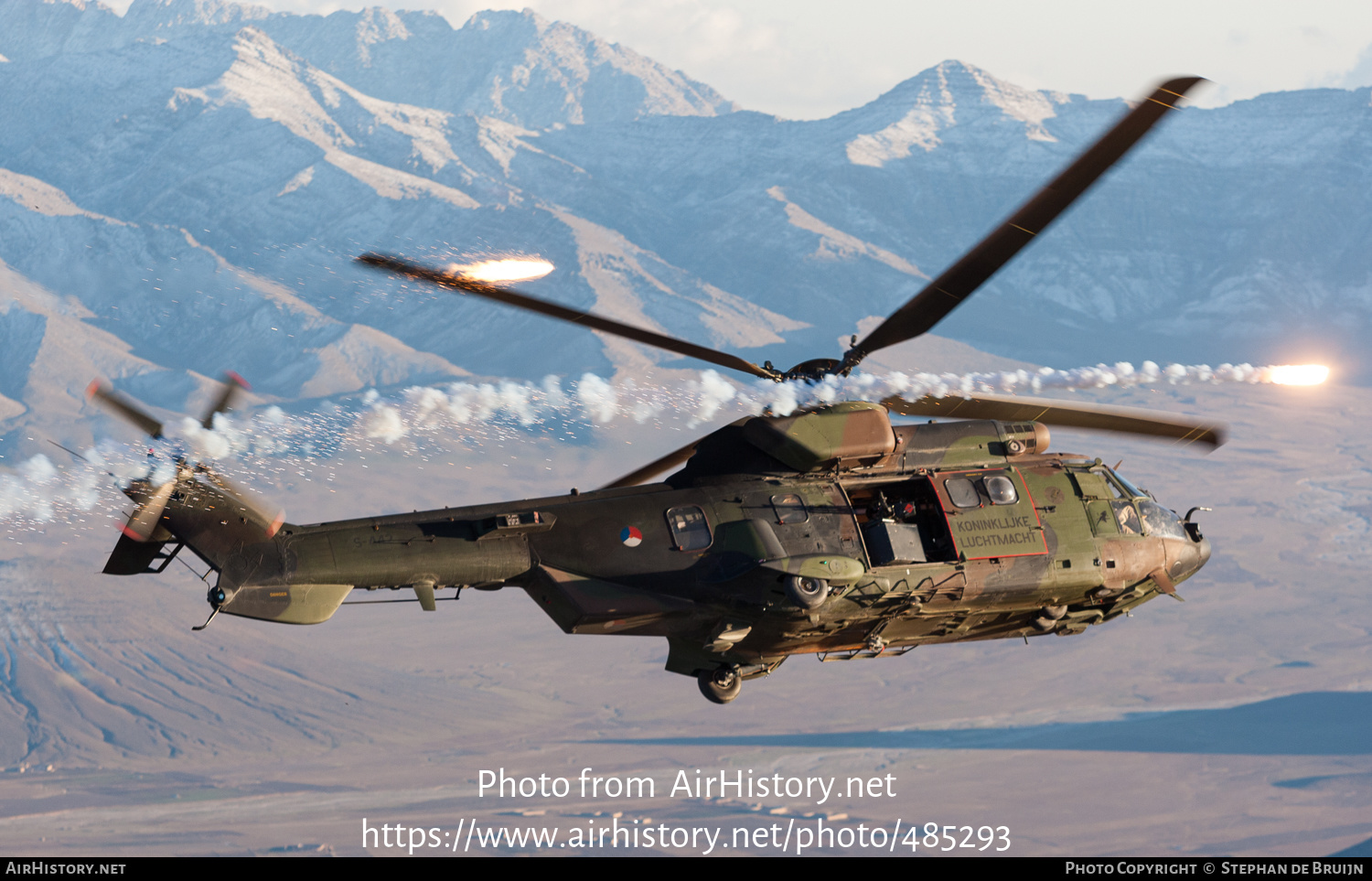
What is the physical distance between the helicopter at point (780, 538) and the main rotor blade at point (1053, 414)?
66 mm

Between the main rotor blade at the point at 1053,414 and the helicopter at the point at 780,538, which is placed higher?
the main rotor blade at the point at 1053,414

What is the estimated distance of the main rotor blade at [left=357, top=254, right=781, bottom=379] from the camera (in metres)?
26.7

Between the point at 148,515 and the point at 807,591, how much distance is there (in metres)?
12.7

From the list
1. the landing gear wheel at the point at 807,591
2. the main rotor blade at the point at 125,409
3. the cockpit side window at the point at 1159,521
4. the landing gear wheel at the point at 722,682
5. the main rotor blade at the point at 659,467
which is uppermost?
the main rotor blade at the point at 125,409

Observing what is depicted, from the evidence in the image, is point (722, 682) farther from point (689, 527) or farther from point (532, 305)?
point (532, 305)

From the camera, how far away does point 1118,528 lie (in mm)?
34281

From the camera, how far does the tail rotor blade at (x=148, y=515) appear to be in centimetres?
2920

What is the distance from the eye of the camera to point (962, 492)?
33031 millimetres

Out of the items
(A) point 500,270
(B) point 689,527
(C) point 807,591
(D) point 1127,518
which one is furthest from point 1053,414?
(A) point 500,270

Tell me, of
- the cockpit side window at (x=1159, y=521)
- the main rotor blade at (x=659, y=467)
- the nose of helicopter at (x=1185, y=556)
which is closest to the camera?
the main rotor blade at (x=659, y=467)

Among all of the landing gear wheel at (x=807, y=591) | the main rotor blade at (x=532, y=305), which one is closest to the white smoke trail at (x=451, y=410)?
the main rotor blade at (x=532, y=305)

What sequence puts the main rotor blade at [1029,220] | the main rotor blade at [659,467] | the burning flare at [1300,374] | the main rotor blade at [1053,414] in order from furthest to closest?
1. the main rotor blade at [659,467]
2. the main rotor blade at [1053,414]
3. the burning flare at [1300,374]
4. the main rotor blade at [1029,220]

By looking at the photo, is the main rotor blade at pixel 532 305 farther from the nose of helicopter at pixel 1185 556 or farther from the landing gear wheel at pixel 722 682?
the nose of helicopter at pixel 1185 556
